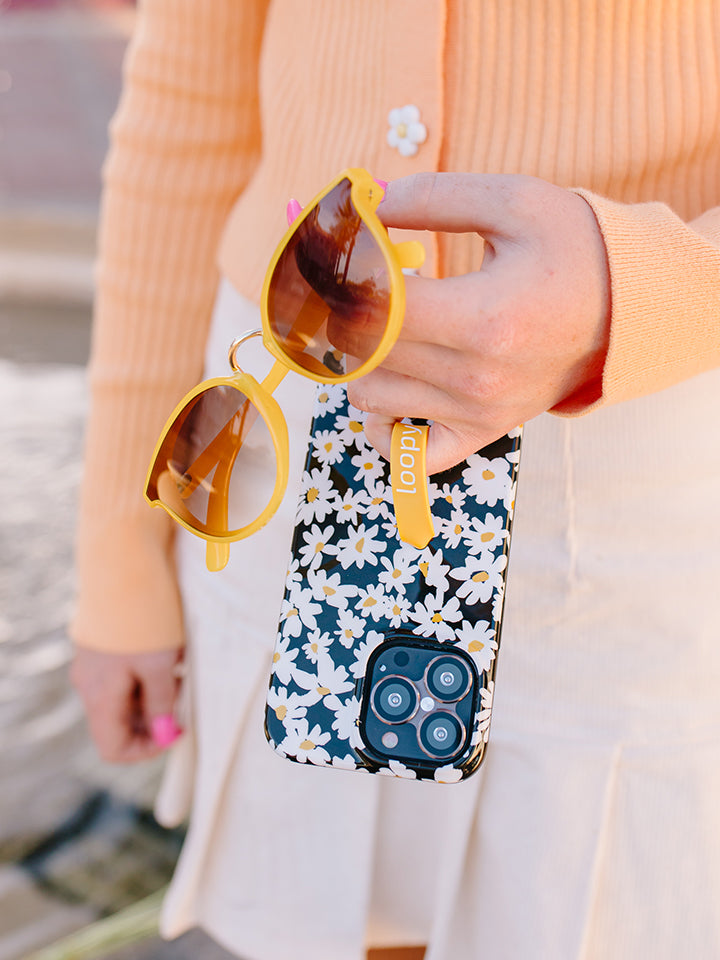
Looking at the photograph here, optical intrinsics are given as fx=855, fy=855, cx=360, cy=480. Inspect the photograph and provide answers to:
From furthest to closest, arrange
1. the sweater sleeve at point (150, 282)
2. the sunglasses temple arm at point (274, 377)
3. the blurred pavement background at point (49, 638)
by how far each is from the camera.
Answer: the blurred pavement background at point (49, 638) < the sweater sleeve at point (150, 282) < the sunglasses temple arm at point (274, 377)

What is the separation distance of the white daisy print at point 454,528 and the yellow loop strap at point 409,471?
0.04 meters

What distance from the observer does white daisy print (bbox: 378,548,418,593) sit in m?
0.55

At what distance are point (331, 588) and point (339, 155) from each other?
1.05ft

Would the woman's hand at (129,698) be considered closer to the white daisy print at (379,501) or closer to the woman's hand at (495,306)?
the white daisy print at (379,501)

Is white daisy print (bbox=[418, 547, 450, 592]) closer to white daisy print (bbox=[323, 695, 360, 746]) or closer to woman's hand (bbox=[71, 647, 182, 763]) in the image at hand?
white daisy print (bbox=[323, 695, 360, 746])

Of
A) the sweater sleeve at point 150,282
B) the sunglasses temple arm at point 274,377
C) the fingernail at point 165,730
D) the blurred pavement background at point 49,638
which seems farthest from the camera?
the blurred pavement background at point 49,638

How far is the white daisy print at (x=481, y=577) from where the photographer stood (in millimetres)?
536

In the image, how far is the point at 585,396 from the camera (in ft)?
1.63

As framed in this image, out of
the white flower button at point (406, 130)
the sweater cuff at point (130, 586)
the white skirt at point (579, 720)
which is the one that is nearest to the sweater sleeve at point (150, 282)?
→ the sweater cuff at point (130, 586)

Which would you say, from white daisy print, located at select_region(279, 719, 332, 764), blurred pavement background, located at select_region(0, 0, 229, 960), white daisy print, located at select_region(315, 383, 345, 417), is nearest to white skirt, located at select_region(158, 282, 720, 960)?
white daisy print, located at select_region(315, 383, 345, 417)

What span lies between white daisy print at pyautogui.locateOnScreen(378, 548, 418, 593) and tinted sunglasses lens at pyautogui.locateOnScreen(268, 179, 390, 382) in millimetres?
148

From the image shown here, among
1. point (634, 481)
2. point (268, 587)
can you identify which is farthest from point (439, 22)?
point (268, 587)

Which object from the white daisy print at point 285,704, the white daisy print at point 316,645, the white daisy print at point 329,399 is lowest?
the white daisy print at point 285,704

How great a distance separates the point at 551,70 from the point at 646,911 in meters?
0.62
